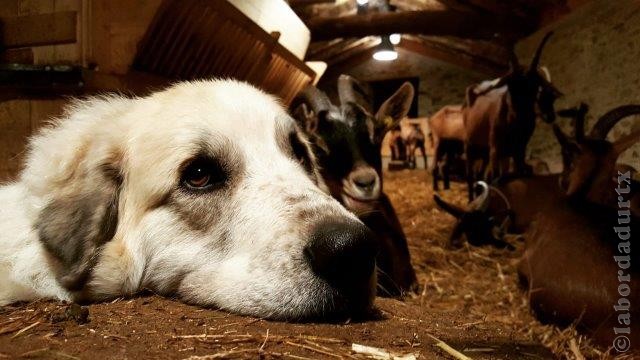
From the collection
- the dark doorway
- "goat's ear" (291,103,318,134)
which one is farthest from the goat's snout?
the dark doorway

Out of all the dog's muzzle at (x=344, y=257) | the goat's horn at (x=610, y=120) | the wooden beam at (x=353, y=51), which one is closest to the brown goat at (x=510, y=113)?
the goat's horn at (x=610, y=120)

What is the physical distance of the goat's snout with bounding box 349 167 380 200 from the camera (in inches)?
199

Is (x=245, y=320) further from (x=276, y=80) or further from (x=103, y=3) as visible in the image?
(x=276, y=80)

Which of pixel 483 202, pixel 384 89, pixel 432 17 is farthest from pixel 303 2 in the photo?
pixel 384 89

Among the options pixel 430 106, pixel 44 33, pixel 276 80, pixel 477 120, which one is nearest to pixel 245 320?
pixel 44 33

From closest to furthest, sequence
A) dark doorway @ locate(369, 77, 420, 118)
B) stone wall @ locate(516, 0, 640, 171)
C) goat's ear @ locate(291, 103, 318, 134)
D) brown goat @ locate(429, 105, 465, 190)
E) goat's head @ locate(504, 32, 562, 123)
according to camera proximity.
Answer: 1. goat's ear @ locate(291, 103, 318, 134)
2. goat's head @ locate(504, 32, 562, 123)
3. stone wall @ locate(516, 0, 640, 171)
4. brown goat @ locate(429, 105, 465, 190)
5. dark doorway @ locate(369, 77, 420, 118)

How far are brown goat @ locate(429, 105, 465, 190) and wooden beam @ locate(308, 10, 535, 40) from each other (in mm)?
3359

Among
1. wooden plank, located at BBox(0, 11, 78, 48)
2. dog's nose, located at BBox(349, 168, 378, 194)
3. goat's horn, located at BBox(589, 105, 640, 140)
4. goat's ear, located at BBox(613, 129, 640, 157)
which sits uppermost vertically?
wooden plank, located at BBox(0, 11, 78, 48)

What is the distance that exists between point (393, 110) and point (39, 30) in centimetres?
397

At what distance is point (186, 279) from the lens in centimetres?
238

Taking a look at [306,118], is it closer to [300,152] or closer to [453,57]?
[300,152]

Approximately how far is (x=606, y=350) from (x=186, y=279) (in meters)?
3.06

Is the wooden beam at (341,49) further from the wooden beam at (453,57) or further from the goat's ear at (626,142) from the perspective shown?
the goat's ear at (626,142)

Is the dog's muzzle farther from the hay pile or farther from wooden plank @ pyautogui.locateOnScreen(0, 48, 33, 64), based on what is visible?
wooden plank @ pyautogui.locateOnScreen(0, 48, 33, 64)
